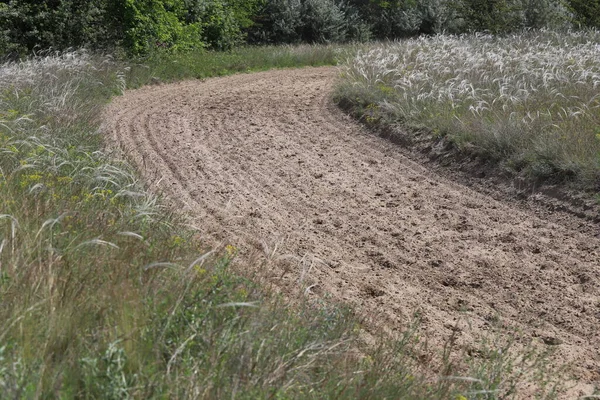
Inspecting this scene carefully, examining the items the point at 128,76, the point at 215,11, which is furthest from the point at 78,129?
the point at 215,11

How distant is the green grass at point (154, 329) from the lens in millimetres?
3115

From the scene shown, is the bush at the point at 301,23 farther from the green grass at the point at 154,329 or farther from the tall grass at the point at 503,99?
the green grass at the point at 154,329

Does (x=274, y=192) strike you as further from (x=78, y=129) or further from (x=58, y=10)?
(x=58, y=10)

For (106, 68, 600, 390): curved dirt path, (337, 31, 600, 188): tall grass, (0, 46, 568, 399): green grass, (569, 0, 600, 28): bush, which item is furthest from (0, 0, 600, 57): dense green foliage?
(0, 46, 568, 399): green grass

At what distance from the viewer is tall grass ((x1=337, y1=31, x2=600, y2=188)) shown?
8.91 metres

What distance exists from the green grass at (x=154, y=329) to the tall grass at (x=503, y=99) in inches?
153

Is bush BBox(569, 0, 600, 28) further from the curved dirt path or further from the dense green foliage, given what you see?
the curved dirt path

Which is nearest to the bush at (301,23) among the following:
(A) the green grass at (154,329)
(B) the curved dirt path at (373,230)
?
(B) the curved dirt path at (373,230)

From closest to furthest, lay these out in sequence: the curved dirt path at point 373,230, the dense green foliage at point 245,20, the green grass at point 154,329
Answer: the green grass at point 154,329
the curved dirt path at point 373,230
the dense green foliage at point 245,20

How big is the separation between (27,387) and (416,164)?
8021mm

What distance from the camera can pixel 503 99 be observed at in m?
11.2

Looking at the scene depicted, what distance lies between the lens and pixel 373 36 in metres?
32.7

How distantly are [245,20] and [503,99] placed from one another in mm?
19438

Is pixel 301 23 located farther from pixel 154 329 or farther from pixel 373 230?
pixel 154 329
